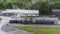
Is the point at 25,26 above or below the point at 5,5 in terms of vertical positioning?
below

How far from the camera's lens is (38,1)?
300 centimetres

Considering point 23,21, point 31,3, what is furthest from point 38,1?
point 23,21

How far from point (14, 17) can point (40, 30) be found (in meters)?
0.52

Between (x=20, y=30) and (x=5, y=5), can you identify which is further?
(x=5, y=5)

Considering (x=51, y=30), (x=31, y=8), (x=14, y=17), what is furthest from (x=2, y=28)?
(x=51, y=30)

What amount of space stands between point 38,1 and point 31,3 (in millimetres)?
132

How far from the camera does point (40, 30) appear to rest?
9.29 ft

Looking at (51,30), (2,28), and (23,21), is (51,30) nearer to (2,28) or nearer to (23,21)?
(23,21)

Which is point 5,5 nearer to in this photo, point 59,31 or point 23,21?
point 23,21

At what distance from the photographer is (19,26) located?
2.88m

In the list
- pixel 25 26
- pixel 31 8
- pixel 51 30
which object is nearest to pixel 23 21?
pixel 25 26

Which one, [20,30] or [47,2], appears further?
[47,2]

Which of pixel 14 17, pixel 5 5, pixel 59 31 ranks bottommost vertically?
pixel 59 31

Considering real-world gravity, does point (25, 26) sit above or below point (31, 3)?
below
